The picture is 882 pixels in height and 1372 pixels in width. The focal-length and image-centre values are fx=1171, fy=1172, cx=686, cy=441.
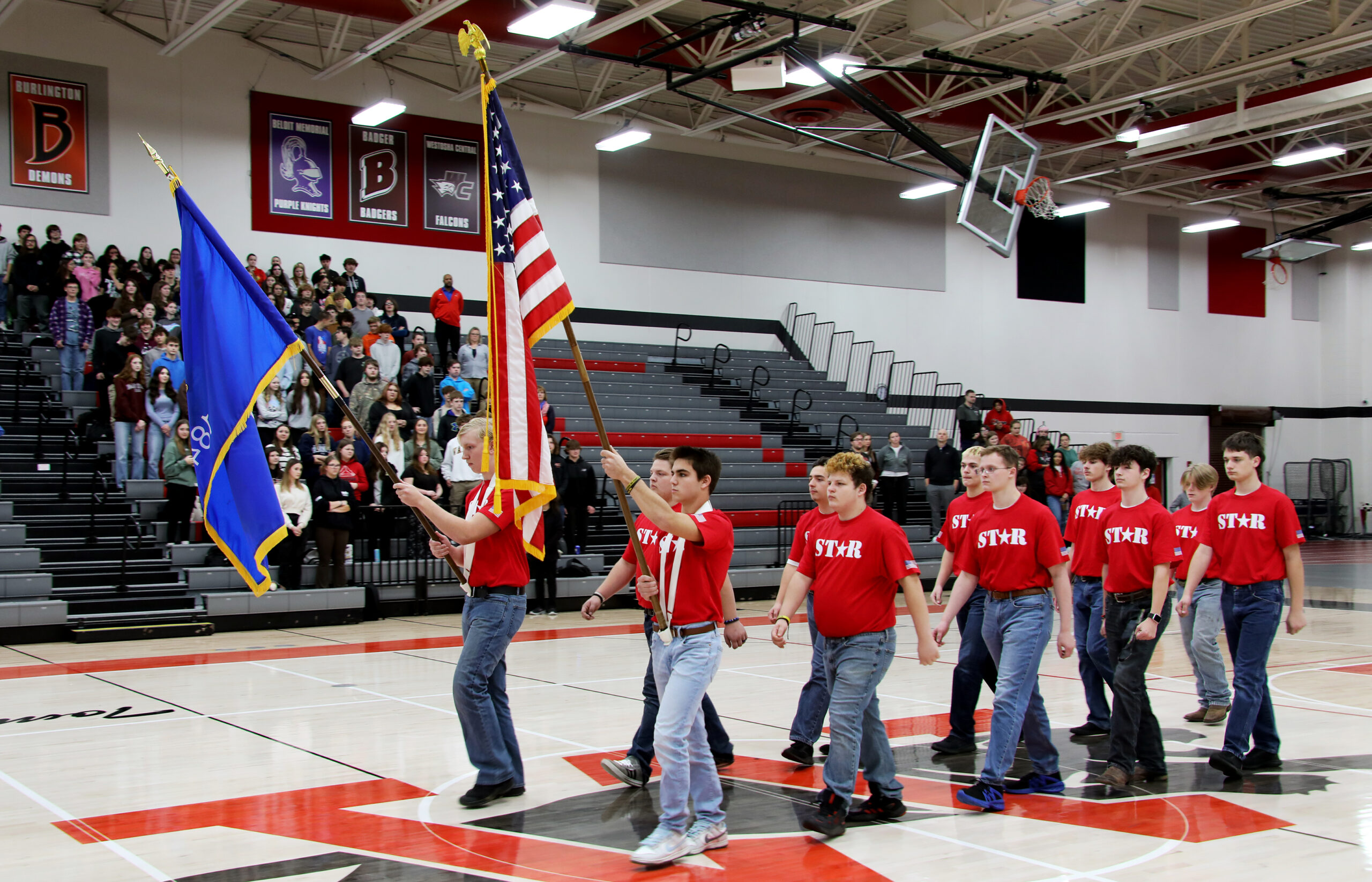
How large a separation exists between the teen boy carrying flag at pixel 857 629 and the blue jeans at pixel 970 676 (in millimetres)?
1493

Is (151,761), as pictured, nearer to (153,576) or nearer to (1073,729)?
(1073,729)

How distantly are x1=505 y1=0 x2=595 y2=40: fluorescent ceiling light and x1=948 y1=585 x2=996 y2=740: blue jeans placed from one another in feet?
34.6

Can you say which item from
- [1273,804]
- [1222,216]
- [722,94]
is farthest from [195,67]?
[1222,216]

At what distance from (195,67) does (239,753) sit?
1667cm

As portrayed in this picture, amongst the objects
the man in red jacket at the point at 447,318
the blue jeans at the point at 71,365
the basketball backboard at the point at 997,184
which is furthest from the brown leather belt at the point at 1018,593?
the man in red jacket at the point at 447,318

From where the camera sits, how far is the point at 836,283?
2712 centimetres

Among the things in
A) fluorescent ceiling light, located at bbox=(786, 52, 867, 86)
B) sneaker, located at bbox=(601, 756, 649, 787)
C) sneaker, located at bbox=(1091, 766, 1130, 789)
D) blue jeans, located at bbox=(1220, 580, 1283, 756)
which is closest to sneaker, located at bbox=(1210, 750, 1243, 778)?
blue jeans, located at bbox=(1220, 580, 1283, 756)

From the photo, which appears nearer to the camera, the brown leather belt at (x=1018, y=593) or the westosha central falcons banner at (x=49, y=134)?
the brown leather belt at (x=1018, y=593)

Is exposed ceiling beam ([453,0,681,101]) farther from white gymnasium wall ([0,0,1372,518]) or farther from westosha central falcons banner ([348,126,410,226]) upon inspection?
white gymnasium wall ([0,0,1372,518])

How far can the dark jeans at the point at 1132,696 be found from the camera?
244 inches

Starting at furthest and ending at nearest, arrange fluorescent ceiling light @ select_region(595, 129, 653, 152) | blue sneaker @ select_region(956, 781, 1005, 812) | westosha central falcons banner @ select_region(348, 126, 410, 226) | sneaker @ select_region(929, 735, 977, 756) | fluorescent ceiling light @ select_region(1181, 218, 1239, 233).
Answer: fluorescent ceiling light @ select_region(1181, 218, 1239, 233), westosha central falcons banner @ select_region(348, 126, 410, 226), fluorescent ceiling light @ select_region(595, 129, 653, 152), sneaker @ select_region(929, 735, 977, 756), blue sneaker @ select_region(956, 781, 1005, 812)

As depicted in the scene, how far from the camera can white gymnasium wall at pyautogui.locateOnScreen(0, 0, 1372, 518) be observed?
19.8m

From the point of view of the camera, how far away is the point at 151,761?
6.81m

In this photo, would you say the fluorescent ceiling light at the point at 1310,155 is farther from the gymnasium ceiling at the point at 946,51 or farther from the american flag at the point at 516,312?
the american flag at the point at 516,312
